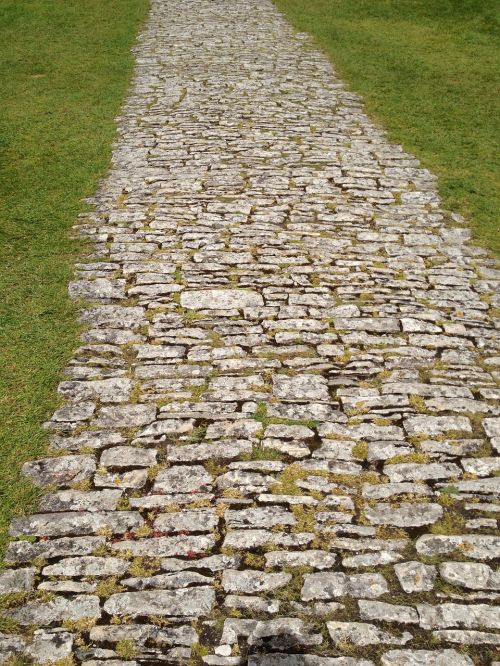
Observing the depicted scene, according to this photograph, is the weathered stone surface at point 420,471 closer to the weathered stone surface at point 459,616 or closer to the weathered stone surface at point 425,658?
the weathered stone surface at point 459,616

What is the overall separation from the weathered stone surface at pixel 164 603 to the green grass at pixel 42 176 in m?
0.89

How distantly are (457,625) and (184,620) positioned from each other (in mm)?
1423

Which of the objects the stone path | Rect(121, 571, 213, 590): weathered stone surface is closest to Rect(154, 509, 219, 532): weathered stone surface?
the stone path

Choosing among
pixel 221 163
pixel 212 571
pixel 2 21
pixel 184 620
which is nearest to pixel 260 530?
pixel 212 571

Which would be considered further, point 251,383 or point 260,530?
point 251,383

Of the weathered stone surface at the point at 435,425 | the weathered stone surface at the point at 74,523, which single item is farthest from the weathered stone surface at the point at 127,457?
the weathered stone surface at the point at 435,425

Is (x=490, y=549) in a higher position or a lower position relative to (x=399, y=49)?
lower

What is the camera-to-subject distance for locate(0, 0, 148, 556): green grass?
4598mm

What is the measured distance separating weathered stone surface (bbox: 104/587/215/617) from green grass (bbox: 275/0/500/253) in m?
5.21

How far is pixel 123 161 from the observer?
8.98 metres

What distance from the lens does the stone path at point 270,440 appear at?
3189 mm

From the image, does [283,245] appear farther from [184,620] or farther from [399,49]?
[399,49]

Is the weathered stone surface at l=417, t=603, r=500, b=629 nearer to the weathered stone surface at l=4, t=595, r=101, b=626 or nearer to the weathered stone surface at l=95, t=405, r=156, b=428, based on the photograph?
the weathered stone surface at l=4, t=595, r=101, b=626

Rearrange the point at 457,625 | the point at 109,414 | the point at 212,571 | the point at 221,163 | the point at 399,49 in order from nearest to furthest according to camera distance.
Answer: the point at 457,625, the point at 212,571, the point at 109,414, the point at 221,163, the point at 399,49
